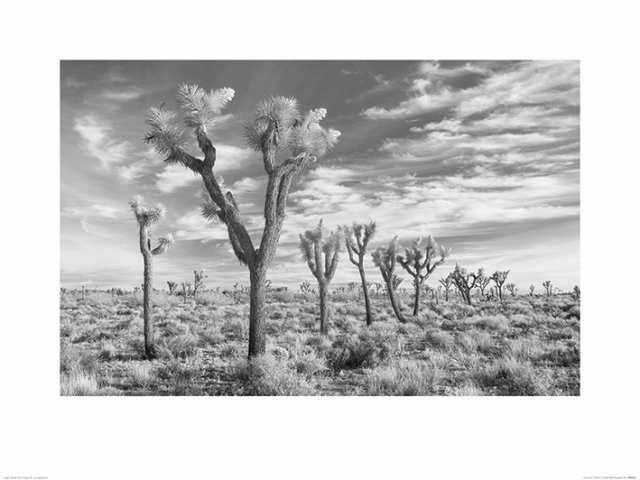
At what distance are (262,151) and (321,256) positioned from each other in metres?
6.52

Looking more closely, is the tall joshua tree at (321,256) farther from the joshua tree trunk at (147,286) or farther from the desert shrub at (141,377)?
the desert shrub at (141,377)

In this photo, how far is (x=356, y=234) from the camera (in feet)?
51.7

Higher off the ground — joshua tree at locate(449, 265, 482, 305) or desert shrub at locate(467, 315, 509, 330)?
joshua tree at locate(449, 265, 482, 305)

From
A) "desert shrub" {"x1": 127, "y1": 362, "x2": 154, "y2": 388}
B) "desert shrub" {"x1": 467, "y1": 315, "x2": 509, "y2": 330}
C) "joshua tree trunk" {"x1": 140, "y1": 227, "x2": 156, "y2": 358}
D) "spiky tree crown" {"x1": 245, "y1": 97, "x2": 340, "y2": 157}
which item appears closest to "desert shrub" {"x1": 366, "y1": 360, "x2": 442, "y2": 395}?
"desert shrub" {"x1": 127, "y1": 362, "x2": 154, "y2": 388}

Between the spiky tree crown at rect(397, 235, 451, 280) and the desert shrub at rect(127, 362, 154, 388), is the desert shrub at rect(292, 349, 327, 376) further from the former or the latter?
the spiky tree crown at rect(397, 235, 451, 280)

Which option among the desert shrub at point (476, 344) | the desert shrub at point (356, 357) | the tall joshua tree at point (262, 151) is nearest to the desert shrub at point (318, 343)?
the desert shrub at point (356, 357)

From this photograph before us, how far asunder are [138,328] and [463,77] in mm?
13093

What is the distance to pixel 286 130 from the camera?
8.66 meters

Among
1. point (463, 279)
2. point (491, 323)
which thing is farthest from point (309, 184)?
point (463, 279)

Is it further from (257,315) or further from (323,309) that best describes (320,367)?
(323,309)

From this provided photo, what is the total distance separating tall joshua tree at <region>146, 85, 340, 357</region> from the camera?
843cm

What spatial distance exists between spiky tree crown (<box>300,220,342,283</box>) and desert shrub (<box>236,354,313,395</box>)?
6.62m

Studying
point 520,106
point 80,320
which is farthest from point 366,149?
point 80,320
